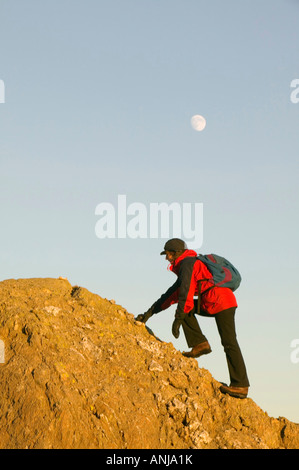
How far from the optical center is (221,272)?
10.4m

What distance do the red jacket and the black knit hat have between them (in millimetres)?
112

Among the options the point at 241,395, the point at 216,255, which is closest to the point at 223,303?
the point at 216,255

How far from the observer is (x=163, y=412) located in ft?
30.2

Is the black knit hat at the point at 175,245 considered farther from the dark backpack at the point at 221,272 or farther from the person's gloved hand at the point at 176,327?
the person's gloved hand at the point at 176,327

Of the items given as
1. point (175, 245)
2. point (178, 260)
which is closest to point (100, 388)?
point (178, 260)

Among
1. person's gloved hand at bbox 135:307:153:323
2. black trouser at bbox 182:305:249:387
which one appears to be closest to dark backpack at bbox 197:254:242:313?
black trouser at bbox 182:305:249:387

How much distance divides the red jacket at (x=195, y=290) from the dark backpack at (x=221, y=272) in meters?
0.08

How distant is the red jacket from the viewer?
10.2 meters

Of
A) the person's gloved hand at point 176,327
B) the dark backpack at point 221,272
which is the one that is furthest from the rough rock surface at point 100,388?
the dark backpack at point 221,272

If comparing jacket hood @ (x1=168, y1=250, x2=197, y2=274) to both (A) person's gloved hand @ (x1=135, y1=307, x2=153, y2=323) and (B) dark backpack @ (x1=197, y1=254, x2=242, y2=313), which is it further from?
(A) person's gloved hand @ (x1=135, y1=307, x2=153, y2=323)

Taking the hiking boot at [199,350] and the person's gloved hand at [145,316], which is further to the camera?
the person's gloved hand at [145,316]

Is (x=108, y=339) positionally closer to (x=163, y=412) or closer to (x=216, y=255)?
(x=163, y=412)

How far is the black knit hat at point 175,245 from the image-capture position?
10562 mm

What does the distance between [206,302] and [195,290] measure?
279mm
